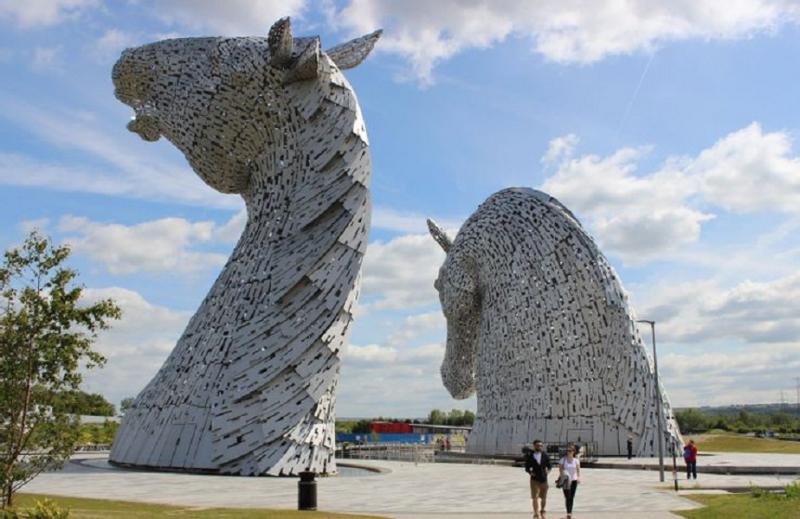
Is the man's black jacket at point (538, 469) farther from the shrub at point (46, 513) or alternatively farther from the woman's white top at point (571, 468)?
the shrub at point (46, 513)

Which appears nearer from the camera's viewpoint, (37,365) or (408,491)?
(37,365)

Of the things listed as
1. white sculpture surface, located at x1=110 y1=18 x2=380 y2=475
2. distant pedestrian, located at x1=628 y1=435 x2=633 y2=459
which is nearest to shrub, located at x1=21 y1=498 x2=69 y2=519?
white sculpture surface, located at x1=110 y1=18 x2=380 y2=475

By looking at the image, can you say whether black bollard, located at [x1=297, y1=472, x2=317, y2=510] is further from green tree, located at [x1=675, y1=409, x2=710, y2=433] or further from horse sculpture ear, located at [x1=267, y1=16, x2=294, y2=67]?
green tree, located at [x1=675, y1=409, x2=710, y2=433]

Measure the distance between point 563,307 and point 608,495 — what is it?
12.4 meters

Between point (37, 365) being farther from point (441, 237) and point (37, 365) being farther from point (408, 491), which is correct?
point (441, 237)

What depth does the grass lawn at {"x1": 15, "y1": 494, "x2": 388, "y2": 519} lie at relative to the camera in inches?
356

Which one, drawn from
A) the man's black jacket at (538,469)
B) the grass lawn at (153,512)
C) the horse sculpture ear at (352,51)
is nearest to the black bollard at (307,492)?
the grass lawn at (153,512)

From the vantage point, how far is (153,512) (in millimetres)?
9695

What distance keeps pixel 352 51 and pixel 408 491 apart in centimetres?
1159

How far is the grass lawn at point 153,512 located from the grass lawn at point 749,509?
4279 millimetres

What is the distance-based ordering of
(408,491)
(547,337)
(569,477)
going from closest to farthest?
(569,477) → (408,491) → (547,337)

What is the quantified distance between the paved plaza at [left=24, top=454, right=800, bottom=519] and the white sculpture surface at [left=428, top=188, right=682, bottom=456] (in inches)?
196

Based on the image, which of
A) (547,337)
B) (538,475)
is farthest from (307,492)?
(547,337)

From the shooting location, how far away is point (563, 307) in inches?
997
